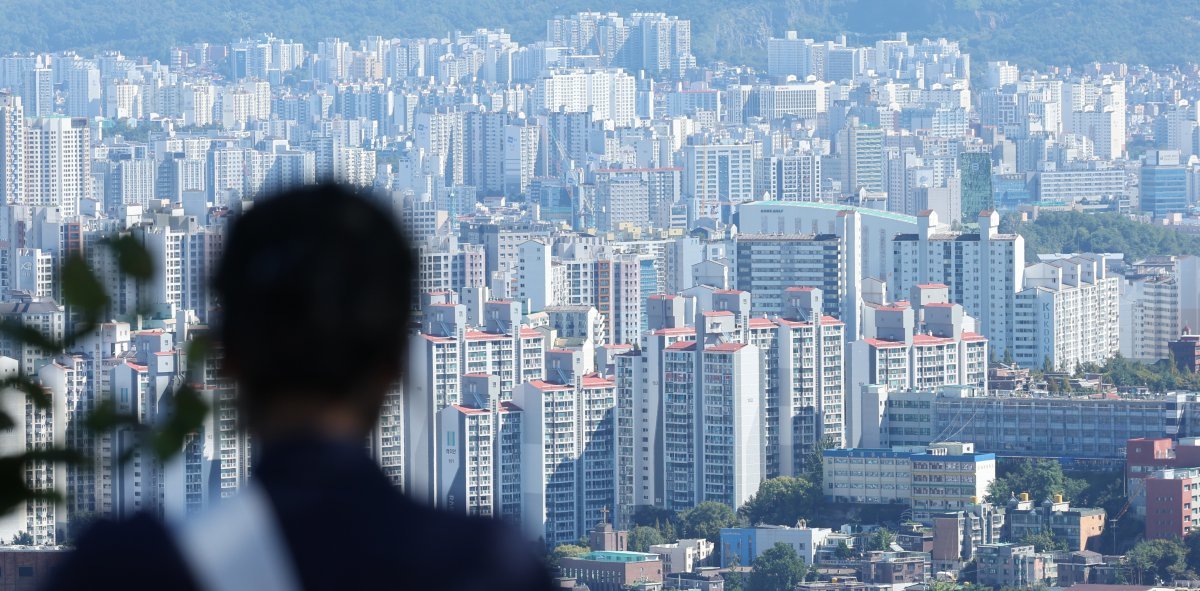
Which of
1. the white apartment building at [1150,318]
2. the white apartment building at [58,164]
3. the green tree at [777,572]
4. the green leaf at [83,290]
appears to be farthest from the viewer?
the white apartment building at [58,164]

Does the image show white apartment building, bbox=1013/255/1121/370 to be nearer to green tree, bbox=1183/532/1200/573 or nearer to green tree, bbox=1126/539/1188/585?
green tree, bbox=1183/532/1200/573

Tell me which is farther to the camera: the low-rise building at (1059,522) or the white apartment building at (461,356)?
the white apartment building at (461,356)

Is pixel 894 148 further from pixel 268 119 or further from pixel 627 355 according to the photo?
pixel 627 355

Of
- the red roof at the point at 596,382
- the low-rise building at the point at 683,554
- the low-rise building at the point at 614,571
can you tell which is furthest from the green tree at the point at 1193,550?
the red roof at the point at 596,382

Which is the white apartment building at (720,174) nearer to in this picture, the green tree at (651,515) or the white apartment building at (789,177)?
the white apartment building at (789,177)

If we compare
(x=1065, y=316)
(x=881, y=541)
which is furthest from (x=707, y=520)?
(x=1065, y=316)

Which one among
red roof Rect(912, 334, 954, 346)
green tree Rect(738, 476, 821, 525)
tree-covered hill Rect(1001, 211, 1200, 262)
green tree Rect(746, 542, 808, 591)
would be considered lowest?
green tree Rect(746, 542, 808, 591)

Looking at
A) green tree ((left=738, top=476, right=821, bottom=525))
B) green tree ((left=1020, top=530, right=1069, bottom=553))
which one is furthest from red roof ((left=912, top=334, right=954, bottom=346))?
green tree ((left=1020, top=530, right=1069, bottom=553))
